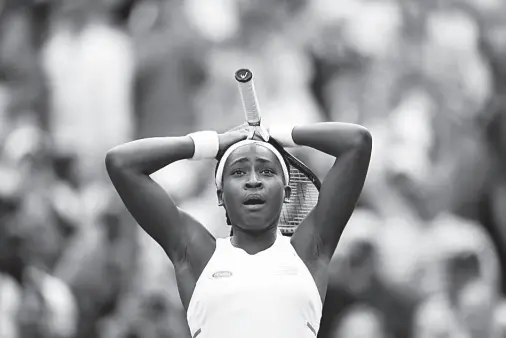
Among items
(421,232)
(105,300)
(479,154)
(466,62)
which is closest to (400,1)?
(466,62)

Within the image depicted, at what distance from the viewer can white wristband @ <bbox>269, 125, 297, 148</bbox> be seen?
3.78 meters

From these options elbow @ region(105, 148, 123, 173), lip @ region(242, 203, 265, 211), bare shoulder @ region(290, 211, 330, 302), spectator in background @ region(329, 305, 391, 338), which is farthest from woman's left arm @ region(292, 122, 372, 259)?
spectator in background @ region(329, 305, 391, 338)

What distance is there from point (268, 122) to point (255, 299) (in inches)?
173

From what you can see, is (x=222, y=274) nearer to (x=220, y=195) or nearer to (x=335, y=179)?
(x=220, y=195)

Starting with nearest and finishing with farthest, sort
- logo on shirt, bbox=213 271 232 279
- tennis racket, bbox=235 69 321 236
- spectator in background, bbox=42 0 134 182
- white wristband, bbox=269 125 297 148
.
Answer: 1. logo on shirt, bbox=213 271 232 279
2. white wristband, bbox=269 125 297 148
3. tennis racket, bbox=235 69 321 236
4. spectator in background, bbox=42 0 134 182

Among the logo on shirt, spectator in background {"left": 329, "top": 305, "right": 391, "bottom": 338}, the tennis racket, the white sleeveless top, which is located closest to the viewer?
the white sleeveless top

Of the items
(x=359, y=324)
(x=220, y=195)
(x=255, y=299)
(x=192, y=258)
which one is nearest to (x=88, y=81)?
(x=359, y=324)

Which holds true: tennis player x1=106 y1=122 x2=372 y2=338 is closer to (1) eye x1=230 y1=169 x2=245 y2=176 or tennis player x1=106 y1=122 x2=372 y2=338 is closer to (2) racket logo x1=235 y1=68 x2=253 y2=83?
(1) eye x1=230 y1=169 x2=245 y2=176

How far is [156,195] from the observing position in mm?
A: 3697

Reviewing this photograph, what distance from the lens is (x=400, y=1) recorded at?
883 centimetres

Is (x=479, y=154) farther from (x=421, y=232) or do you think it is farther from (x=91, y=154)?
(x=91, y=154)

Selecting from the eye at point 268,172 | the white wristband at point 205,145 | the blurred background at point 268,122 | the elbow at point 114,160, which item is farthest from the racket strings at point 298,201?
the blurred background at point 268,122

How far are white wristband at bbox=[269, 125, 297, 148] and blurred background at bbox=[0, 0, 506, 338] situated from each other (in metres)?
3.87

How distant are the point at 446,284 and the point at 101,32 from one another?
354cm
